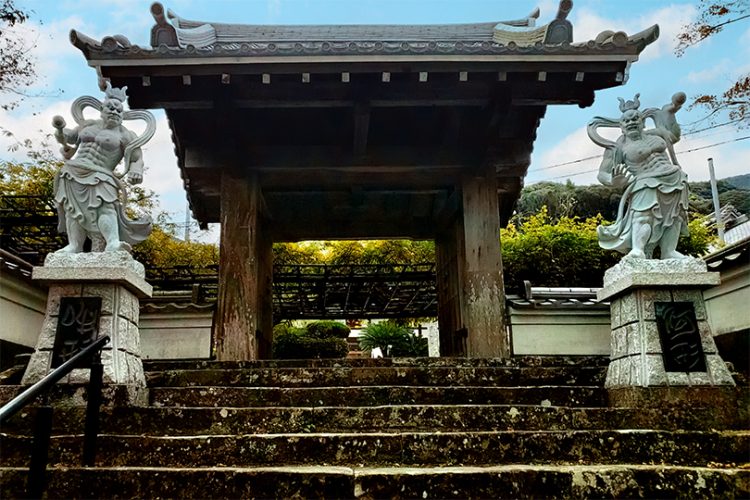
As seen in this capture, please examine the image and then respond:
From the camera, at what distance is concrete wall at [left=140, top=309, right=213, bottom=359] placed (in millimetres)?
7305

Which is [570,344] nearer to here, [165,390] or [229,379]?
[229,379]

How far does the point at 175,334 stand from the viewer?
7332mm

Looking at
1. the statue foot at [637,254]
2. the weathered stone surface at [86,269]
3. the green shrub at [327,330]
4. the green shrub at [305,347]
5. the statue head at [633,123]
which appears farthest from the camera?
the green shrub at [327,330]

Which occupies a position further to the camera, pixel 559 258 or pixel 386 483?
pixel 559 258

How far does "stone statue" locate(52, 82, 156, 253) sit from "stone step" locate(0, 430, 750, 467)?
1.47m

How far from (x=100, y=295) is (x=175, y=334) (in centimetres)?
377

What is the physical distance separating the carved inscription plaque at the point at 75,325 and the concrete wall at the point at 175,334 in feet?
11.9

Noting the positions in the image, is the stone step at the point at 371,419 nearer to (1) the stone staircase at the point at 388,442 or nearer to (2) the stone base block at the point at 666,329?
(1) the stone staircase at the point at 388,442

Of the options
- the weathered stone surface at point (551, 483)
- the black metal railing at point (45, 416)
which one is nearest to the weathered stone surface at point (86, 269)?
the black metal railing at point (45, 416)

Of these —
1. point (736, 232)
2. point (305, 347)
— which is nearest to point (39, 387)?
point (305, 347)

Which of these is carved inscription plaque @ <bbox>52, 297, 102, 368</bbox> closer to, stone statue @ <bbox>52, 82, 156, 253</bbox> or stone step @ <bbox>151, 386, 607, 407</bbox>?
stone statue @ <bbox>52, 82, 156, 253</bbox>

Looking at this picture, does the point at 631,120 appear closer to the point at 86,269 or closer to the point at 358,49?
the point at 358,49

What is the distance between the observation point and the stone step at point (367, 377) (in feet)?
14.1

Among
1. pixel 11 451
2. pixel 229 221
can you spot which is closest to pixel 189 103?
pixel 229 221
